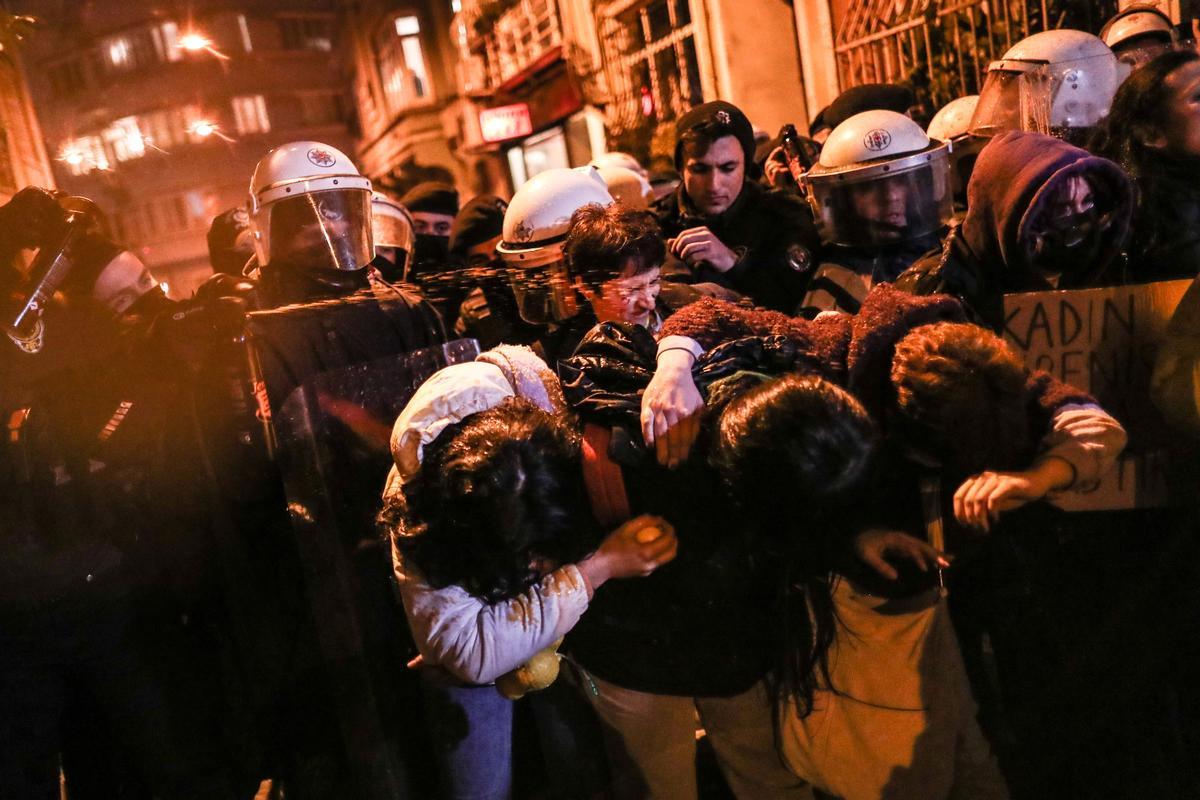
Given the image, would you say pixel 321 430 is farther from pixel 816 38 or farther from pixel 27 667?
pixel 816 38

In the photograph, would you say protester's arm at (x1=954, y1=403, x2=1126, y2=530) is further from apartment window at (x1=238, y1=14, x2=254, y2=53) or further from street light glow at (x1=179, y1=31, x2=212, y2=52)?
apartment window at (x1=238, y1=14, x2=254, y2=53)

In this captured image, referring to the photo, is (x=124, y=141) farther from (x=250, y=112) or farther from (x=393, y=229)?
(x=250, y=112)

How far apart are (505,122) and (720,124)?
13.0 m

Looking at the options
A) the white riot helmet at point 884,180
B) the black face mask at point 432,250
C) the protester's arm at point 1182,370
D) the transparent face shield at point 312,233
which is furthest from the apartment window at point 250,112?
the protester's arm at point 1182,370

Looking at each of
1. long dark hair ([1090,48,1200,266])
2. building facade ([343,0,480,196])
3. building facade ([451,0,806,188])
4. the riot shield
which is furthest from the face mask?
building facade ([343,0,480,196])

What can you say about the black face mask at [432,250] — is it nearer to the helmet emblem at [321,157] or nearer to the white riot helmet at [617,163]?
the white riot helmet at [617,163]

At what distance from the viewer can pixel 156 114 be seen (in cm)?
412

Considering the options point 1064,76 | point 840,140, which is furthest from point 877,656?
point 1064,76

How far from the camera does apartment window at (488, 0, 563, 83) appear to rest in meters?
12.9

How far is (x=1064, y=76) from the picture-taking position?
2.99m

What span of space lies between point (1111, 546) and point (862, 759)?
41.5 inches

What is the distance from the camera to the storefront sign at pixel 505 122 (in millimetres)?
15188

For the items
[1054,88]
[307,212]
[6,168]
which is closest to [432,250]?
[307,212]

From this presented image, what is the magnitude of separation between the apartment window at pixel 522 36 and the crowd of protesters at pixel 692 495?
11140 mm
